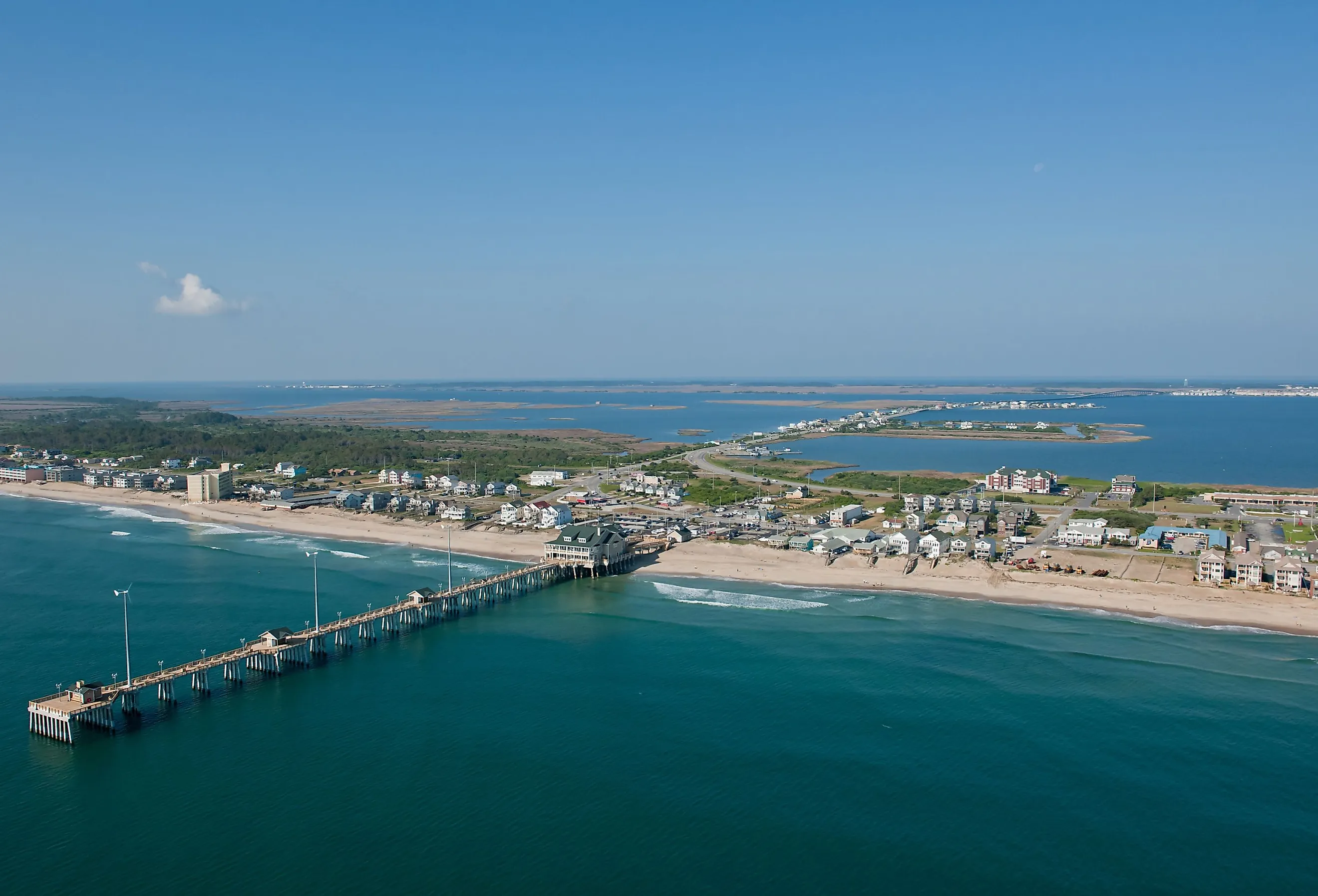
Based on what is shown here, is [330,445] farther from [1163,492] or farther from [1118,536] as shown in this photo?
[1163,492]

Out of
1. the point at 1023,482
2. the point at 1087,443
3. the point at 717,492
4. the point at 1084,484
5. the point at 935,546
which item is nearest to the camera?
the point at 935,546

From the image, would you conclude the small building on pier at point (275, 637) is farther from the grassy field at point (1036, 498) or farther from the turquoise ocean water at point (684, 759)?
the grassy field at point (1036, 498)

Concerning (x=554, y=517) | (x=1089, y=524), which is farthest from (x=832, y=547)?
(x=554, y=517)

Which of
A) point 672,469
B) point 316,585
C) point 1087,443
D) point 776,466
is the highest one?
point 1087,443

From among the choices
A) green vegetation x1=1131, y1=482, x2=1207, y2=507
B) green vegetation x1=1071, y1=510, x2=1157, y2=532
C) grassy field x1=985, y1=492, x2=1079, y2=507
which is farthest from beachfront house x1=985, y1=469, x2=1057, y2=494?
green vegetation x1=1071, y1=510, x2=1157, y2=532

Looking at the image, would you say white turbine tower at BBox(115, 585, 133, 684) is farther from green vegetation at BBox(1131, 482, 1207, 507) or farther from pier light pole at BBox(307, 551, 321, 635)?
green vegetation at BBox(1131, 482, 1207, 507)

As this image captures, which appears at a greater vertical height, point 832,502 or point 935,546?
point 832,502

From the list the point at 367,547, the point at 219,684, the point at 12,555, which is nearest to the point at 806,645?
the point at 219,684
